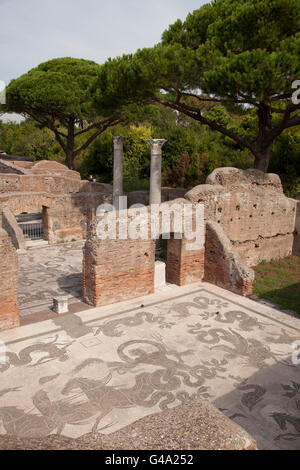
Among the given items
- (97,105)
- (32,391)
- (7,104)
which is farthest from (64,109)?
(32,391)

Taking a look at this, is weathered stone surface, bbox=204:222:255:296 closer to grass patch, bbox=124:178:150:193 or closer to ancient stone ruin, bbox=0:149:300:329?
ancient stone ruin, bbox=0:149:300:329

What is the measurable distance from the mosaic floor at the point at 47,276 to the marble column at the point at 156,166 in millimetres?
3387

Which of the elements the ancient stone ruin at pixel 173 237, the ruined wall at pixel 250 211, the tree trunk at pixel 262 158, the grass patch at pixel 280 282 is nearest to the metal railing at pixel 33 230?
the ancient stone ruin at pixel 173 237

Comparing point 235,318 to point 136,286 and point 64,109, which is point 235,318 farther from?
point 64,109

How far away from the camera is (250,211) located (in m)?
11.6

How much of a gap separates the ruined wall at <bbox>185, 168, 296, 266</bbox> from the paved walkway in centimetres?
310

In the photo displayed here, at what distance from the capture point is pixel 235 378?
6004mm

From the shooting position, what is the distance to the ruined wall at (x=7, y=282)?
276 inches

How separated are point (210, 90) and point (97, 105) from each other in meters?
5.14

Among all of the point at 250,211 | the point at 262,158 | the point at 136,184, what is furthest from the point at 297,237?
the point at 136,184

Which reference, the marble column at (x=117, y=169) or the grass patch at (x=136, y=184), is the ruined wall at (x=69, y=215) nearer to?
the marble column at (x=117, y=169)

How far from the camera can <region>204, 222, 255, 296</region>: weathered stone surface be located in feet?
30.6

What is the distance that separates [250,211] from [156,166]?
3.93 m

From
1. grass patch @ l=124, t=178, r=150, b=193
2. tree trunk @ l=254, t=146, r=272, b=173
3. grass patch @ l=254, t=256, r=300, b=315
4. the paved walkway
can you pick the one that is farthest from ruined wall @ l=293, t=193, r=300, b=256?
grass patch @ l=124, t=178, r=150, b=193
